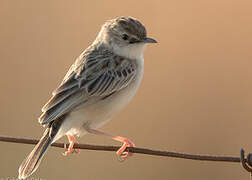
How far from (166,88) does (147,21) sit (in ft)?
3.40

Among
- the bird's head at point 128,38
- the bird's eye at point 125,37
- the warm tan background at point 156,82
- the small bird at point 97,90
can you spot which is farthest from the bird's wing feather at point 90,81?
the warm tan background at point 156,82

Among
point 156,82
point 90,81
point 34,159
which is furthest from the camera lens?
point 156,82

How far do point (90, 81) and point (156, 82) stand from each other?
7.40 feet

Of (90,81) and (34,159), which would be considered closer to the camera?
(34,159)

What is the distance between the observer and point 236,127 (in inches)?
295

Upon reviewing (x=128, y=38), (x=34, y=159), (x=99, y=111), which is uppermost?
(x=128, y=38)

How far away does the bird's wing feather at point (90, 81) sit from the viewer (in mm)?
5340

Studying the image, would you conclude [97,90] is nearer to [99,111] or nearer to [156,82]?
[99,111]

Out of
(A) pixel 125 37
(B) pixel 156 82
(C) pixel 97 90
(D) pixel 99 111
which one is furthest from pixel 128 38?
(B) pixel 156 82

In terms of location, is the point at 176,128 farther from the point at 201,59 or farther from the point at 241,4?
the point at 241,4

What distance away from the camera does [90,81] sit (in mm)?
5688

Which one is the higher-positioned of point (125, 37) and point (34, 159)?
point (125, 37)

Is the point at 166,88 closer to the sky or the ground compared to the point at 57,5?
closer to the ground

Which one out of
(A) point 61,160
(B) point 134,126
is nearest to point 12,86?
(A) point 61,160
